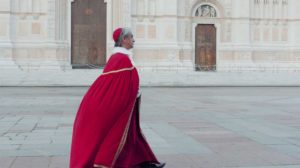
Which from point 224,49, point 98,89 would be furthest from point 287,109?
point 224,49

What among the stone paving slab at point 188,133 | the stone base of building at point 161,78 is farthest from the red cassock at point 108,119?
the stone base of building at point 161,78

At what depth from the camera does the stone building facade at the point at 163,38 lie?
2980 cm

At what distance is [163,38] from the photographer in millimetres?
31875

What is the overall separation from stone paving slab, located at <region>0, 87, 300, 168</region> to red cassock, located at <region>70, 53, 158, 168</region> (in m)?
1.56

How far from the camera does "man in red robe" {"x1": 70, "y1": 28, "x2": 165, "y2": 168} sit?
6020 millimetres

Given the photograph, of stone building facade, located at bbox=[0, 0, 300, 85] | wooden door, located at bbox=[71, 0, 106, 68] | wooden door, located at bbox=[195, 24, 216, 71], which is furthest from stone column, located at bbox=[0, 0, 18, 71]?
wooden door, located at bbox=[195, 24, 216, 71]

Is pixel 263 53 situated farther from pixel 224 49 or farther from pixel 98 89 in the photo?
pixel 98 89

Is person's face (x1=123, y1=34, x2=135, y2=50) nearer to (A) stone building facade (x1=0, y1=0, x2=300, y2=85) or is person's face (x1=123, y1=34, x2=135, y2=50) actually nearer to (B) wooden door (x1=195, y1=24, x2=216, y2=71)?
(A) stone building facade (x1=0, y1=0, x2=300, y2=85)

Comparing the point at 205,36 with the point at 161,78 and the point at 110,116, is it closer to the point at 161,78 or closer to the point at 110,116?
the point at 161,78

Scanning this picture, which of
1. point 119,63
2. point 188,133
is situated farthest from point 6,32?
point 119,63

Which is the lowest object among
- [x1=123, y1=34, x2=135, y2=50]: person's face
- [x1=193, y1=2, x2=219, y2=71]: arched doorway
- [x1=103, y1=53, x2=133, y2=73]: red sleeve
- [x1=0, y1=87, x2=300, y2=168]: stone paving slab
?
[x1=0, y1=87, x2=300, y2=168]: stone paving slab

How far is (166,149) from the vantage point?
8773 mm

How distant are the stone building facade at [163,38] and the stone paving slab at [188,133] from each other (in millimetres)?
12225

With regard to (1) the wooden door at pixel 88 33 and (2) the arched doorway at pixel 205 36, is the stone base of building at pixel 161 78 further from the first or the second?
(2) the arched doorway at pixel 205 36
